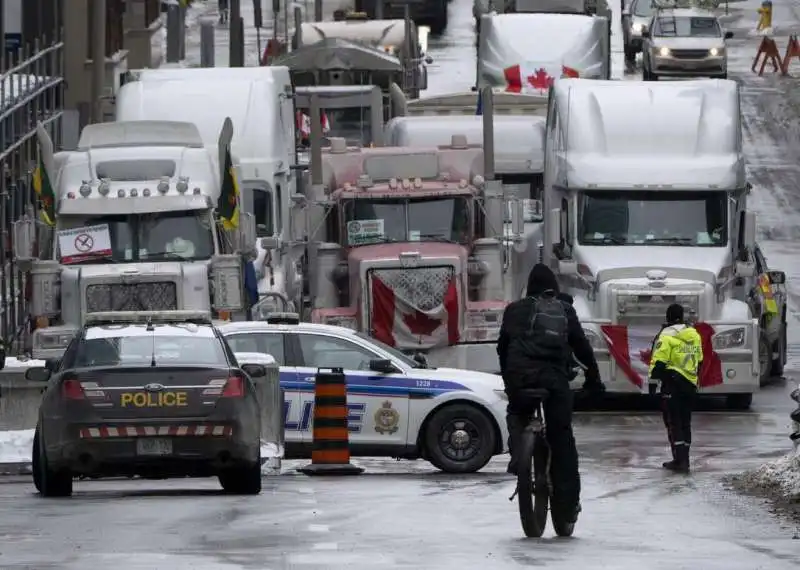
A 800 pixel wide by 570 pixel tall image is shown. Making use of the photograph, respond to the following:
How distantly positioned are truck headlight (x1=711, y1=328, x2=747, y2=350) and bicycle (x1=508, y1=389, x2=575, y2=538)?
1404cm

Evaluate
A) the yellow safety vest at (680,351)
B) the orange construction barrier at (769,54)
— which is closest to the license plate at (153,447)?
the yellow safety vest at (680,351)

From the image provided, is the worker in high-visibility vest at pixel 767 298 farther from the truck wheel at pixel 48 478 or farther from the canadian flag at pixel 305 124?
the truck wheel at pixel 48 478

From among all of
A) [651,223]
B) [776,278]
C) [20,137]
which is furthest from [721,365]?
[20,137]

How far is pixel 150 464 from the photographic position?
60.1 feet

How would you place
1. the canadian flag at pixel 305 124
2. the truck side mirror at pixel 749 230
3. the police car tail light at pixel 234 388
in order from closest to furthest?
the police car tail light at pixel 234 388 < the truck side mirror at pixel 749 230 < the canadian flag at pixel 305 124

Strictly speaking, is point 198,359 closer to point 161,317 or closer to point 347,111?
point 161,317

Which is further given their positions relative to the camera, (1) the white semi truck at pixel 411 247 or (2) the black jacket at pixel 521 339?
(1) the white semi truck at pixel 411 247

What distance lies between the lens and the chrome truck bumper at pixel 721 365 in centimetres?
2888

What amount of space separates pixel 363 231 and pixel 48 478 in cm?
1198

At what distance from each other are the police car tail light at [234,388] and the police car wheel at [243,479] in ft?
1.91

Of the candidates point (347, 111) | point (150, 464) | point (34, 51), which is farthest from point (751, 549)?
point (34, 51)

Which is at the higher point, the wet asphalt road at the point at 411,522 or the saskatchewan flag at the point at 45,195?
the saskatchewan flag at the point at 45,195

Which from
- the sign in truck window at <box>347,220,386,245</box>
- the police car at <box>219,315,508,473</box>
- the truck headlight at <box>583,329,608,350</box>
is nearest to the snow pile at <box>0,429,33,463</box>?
the police car at <box>219,315,508,473</box>

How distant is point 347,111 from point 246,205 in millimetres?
10089
